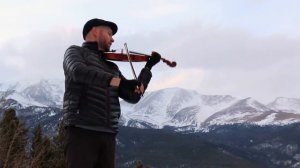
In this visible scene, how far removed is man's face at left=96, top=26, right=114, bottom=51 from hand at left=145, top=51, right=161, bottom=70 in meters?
0.40

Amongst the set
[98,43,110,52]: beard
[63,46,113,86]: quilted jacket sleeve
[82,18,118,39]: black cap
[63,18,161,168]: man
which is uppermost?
[82,18,118,39]: black cap

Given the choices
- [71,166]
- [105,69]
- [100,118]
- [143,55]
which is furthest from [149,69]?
[71,166]

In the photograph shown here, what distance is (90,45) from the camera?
15.3 feet

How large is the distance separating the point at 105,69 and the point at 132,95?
1.14 ft

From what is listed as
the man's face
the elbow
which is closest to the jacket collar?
the man's face

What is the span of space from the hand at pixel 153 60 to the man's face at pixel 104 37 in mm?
403

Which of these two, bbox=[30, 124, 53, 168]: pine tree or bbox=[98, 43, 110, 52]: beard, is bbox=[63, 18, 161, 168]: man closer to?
bbox=[98, 43, 110, 52]: beard

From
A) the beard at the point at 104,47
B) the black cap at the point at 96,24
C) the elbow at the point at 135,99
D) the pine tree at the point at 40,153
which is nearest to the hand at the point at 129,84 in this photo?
the elbow at the point at 135,99

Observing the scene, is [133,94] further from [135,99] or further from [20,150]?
[20,150]

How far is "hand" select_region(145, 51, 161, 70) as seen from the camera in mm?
4746

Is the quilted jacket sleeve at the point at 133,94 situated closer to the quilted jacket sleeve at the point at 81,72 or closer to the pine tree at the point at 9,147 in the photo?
the quilted jacket sleeve at the point at 81,72

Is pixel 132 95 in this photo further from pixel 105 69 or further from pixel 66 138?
pixel 66 138

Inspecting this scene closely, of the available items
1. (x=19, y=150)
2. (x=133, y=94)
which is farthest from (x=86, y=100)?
Result: (x=19, y=150)

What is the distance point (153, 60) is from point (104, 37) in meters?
0.51
